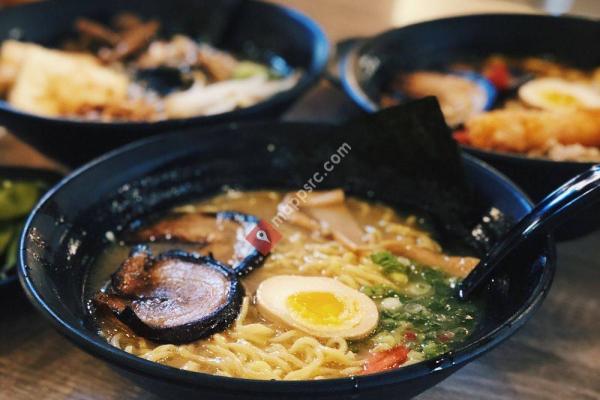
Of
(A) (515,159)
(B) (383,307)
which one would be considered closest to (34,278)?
(B) (383,307)

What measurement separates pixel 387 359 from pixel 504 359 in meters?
0.51

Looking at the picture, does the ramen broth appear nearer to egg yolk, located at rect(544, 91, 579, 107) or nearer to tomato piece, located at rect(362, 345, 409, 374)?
tomato piece, located at rect(362, 345, 409, 374)

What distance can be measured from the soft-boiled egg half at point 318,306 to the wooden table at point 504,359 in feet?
0.93

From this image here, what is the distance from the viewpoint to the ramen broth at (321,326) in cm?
142

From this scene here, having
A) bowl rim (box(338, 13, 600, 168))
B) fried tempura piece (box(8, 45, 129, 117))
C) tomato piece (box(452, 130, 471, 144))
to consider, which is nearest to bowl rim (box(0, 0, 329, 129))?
bowl rim (box(338, 13, 600, 168))

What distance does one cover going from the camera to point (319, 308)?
1.57 m

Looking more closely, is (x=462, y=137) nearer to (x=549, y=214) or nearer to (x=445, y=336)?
(x=549, y=214)

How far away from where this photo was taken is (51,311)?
4.16 ft

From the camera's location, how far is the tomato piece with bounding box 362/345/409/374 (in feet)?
4.53

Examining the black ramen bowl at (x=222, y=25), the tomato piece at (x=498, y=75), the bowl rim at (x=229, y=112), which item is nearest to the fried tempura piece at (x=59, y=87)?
the bowl rim at (x=229, y=112)

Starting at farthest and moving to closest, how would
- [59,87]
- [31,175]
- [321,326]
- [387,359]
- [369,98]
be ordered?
[59,87] < [369,98] < [31,175] < [321,326] < [387,359]

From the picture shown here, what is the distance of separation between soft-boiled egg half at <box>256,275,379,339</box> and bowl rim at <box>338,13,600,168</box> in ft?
2.19

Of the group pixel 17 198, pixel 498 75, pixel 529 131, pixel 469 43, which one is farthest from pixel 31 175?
pixel 469 43

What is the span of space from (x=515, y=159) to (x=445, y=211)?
0.26 metres
